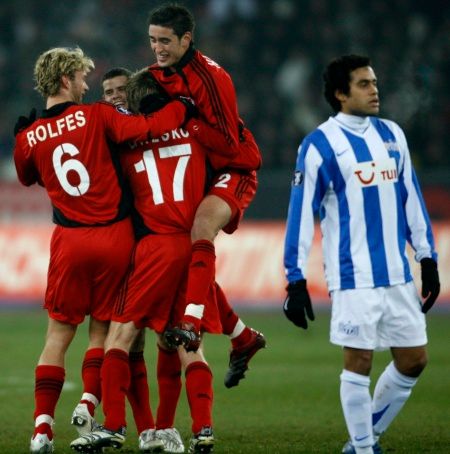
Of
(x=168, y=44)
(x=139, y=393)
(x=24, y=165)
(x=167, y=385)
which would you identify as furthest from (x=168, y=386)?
(x=168, y=44)

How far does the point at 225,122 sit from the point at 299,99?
1236cm

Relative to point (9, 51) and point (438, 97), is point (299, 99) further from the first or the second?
point (9, 51)

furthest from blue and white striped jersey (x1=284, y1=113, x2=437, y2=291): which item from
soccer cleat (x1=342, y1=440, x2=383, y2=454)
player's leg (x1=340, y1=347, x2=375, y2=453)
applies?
soccer cleat (x1=342, y1=440, x2=383, y2=454)

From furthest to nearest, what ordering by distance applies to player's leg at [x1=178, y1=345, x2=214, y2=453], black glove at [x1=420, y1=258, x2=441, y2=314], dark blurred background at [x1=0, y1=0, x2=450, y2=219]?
dark blurred background at [x1=0, y1=0, x2=450, y2=219] → player's leg at [x1=178, y1=345, x2=214, y2=453] → black glove at [x1=420, y1=258, x2=441, y2=314]

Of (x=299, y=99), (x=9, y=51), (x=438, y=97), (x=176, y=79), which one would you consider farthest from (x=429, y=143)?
(x=176, y=79)

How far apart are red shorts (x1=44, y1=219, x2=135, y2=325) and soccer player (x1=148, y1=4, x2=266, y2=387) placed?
1.43ft

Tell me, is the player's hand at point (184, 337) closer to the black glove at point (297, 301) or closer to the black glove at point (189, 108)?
the black glove at point (297, 301)

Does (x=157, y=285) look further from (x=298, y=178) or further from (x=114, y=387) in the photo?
(x=298, y=178)

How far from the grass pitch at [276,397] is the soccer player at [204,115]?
3.44 ft

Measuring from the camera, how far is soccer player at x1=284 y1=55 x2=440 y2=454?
575cm

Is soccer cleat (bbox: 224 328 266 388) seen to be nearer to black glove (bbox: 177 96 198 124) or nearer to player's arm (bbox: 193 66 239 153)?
player's arm (bbox: 193 66 239 153)

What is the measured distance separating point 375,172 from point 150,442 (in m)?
1.99

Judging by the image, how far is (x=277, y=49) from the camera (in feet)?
62.5

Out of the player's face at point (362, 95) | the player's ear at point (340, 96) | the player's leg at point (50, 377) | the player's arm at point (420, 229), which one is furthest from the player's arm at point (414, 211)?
the player's leg at point (50, 377)
